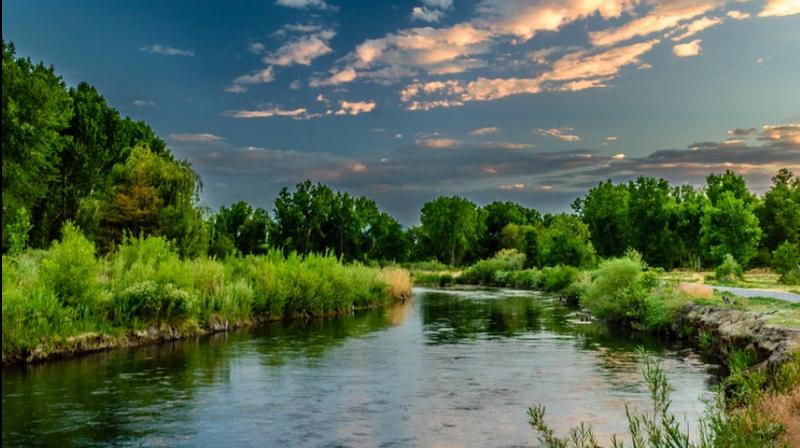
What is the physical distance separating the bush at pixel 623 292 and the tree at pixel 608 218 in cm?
6214

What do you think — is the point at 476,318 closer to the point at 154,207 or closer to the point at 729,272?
the point at 154,207

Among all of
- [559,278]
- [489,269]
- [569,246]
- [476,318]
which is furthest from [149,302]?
[489,269]

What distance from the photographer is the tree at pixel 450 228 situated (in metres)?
132

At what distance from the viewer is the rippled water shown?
13.1 m

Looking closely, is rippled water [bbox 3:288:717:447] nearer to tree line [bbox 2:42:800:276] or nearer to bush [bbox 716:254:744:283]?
tree line [bbox 2:42:800:276]

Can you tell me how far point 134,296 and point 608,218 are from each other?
83.1m

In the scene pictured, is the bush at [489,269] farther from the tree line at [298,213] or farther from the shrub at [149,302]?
the shrub at [149,302]

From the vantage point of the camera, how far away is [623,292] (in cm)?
3197

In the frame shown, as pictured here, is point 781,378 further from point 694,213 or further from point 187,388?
point 694,213

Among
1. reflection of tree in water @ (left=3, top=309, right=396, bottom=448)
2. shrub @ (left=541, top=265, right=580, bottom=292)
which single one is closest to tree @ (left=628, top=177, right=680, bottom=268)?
shrub @ (left=541, top=265, right=580, bottom=292)

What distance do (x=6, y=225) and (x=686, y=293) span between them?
3589cm

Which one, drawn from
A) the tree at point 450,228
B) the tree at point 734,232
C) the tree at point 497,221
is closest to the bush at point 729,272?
the tree at point 734,232

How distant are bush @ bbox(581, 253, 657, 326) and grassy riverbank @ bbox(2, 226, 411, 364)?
14.0 metres

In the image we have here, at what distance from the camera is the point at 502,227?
14825 cm
